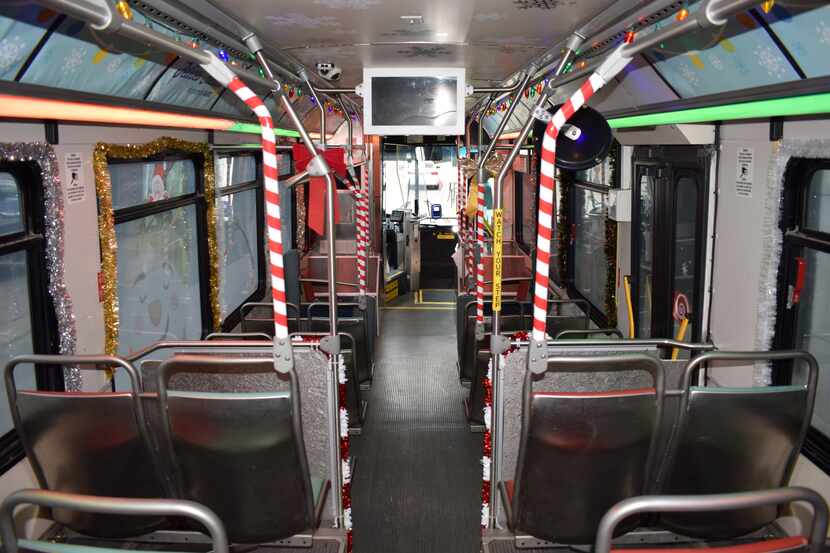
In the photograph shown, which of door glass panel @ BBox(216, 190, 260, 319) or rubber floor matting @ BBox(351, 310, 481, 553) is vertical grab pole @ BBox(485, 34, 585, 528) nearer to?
rubber floor matting @ BBox(351, 310, 481, 553)

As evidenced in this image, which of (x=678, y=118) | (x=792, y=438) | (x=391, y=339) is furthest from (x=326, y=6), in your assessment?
(x=391, y=339)

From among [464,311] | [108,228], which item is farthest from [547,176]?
[464,311]

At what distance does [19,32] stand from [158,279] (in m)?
3.42

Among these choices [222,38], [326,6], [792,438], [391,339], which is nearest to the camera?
[792,438]

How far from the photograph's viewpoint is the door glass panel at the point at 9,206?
3789 millimetres

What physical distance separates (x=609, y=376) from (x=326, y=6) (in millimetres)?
2303

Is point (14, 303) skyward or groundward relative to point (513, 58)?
groundward

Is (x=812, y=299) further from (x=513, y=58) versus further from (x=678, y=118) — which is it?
(x=513, y=58)

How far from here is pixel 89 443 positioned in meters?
2.95

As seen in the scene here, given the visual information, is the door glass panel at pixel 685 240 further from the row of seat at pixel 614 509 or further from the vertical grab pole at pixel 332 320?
the row of seat at pixel 614 509

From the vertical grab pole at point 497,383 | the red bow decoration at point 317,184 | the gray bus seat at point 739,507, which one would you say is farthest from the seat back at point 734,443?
the red bow decoration at point 317,184

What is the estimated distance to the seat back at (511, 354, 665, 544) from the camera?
109 inches

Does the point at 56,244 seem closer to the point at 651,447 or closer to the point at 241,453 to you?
the point at 241,453

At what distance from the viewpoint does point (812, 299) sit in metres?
3.89
